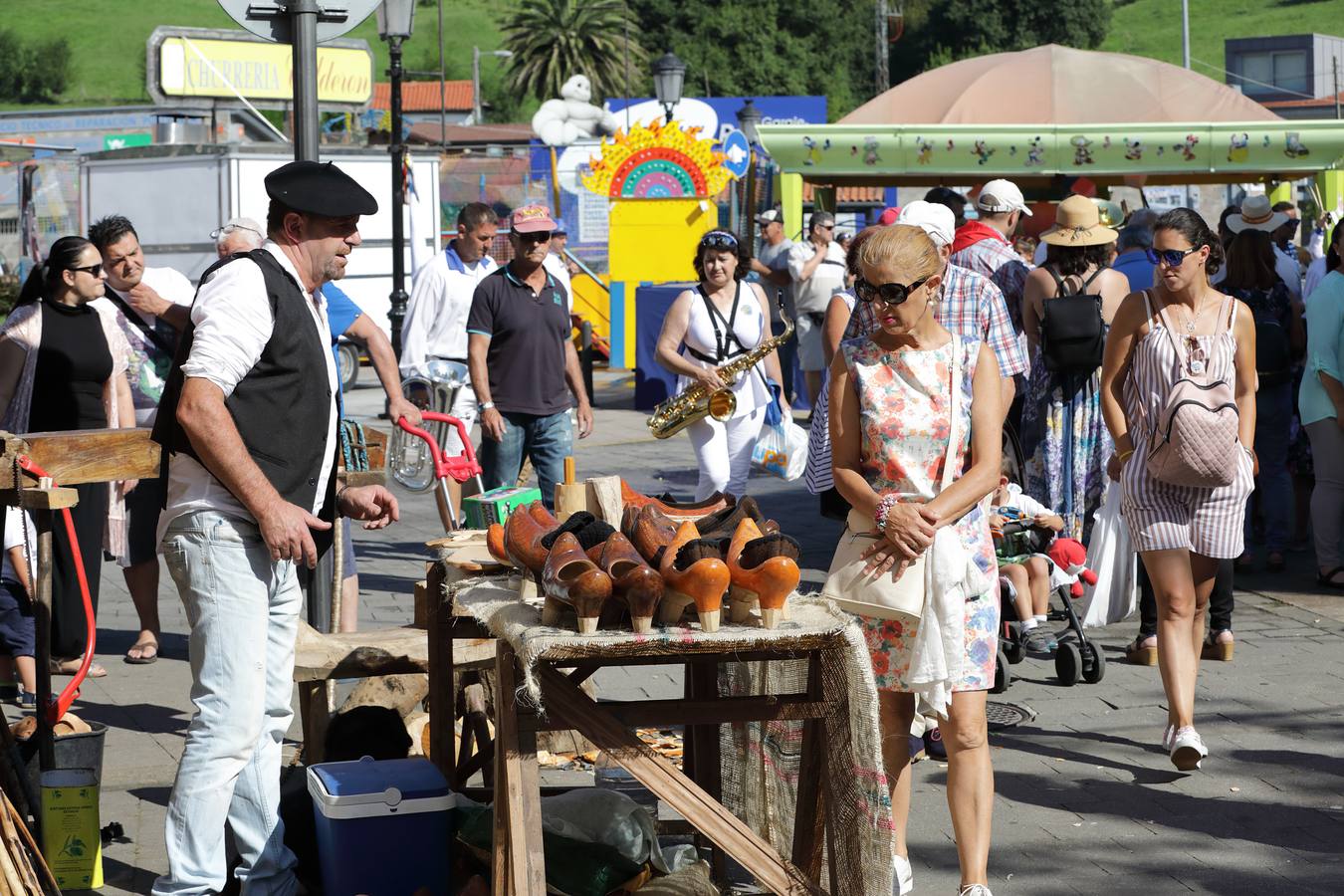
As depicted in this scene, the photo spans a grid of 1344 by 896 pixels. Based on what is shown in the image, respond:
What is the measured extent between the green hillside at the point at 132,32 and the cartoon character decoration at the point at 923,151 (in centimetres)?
9259

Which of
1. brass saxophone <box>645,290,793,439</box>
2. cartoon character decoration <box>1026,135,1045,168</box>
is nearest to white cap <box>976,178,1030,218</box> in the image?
brass saxophone <box>645,290,793,439</box>

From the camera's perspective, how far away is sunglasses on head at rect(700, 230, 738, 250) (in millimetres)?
8195

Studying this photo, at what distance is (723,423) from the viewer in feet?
27.0

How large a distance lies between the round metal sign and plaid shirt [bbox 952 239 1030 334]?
3359mm

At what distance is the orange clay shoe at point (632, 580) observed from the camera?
3.52 m

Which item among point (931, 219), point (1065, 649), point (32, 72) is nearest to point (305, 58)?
point (931, 219)

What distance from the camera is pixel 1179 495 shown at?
5.75 meters

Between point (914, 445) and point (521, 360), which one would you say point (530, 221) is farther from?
point (914, 445)

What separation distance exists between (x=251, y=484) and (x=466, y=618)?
34.8 inches

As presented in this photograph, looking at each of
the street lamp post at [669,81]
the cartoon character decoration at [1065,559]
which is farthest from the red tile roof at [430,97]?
the cartoon character decoration at [1065,559]

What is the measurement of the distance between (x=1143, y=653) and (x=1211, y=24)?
10161cm

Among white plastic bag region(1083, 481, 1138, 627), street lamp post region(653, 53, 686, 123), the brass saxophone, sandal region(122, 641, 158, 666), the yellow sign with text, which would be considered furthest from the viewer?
the yellow sign with text

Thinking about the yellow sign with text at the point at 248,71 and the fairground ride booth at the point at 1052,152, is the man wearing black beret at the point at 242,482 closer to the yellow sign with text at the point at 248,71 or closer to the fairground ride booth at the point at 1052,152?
the fairground ride booth at the point at 1052,152

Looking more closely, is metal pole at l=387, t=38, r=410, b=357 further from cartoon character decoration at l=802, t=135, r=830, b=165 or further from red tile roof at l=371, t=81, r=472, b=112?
red tile roof at l=371, t=81, r=472, b=112
